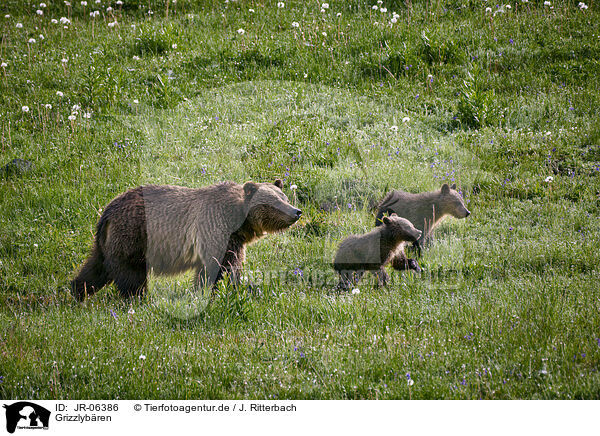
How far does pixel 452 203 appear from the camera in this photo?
7629 mm

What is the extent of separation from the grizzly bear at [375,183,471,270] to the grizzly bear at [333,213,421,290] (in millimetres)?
656

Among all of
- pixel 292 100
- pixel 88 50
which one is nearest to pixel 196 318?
pixel 292 100

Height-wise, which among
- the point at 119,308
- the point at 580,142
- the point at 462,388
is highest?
the point at 580,142

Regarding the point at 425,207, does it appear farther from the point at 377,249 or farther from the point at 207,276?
the point at 207,276

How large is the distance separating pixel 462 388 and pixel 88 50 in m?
12.1

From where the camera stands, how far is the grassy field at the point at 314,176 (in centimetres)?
497

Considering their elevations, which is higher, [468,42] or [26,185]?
[468,42]

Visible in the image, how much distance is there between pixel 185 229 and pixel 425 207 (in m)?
3.22

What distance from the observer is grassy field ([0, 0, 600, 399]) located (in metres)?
4.97

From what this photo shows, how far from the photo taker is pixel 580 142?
8.67 m

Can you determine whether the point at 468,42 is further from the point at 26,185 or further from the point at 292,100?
the point at 26,185

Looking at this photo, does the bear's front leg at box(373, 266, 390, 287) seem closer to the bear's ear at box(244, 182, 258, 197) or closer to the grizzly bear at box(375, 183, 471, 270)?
the grizzly bear at box(375, 183, 471, 270)
